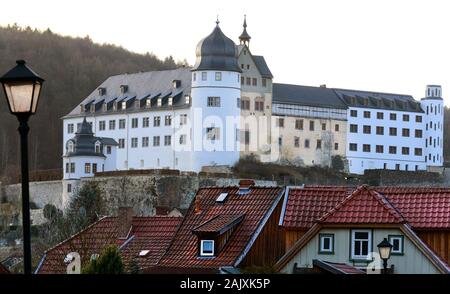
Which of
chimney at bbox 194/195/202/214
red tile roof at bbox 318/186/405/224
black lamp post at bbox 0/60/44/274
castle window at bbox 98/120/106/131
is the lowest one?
chimney at bbox 194/195/202/214

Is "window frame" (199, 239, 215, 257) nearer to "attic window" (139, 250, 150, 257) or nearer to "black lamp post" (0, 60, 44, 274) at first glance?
"attic window" (139, 250, 150, 257)

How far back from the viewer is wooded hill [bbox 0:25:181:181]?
137250 mm

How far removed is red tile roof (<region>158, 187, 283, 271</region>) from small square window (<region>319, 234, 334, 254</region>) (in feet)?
11.5

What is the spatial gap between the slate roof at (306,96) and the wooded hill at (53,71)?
23515 mm

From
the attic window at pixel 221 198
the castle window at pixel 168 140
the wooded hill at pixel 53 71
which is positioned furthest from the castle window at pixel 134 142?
the attic window at pixel 221 198

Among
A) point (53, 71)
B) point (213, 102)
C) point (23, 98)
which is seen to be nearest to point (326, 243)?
point (23, 98)

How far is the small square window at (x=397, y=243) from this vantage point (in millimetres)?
26703

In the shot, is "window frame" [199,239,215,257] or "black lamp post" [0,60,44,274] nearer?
"black lamp post" [0,60,44,274]

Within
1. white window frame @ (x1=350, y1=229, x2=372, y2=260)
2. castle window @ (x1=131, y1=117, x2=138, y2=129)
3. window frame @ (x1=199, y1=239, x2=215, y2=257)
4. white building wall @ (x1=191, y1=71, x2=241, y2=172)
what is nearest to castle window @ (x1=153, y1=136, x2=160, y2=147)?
castle window @ (x1=131, y1=117, x2=138, y2=129)

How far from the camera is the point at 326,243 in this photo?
27.7 metres

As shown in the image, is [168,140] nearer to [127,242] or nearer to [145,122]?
[145,122]

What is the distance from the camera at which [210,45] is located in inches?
4031

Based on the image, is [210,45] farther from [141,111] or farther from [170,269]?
[170,269]

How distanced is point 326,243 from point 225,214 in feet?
20.6
